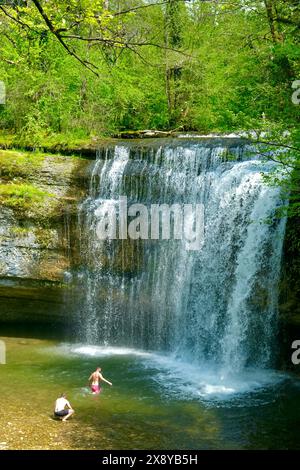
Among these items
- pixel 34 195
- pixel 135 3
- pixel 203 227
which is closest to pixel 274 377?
pixel 203 227

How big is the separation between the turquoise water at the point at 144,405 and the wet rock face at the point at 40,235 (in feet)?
7.65

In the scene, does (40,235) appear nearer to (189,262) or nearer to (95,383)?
(189,262)

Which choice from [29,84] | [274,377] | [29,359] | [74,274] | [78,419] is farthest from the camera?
[29,84]

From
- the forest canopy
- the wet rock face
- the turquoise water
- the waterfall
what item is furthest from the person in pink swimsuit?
the forest canopy

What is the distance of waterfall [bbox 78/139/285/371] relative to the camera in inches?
575

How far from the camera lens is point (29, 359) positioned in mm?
15430

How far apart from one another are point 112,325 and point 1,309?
4.11 metres

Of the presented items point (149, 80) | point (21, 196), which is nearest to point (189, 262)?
point (21, 196)

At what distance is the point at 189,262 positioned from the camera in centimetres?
1598

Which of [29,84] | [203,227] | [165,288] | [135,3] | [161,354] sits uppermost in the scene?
[135,3]

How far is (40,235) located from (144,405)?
7.28 meters

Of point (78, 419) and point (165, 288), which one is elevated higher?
Result: point (165, 288)
